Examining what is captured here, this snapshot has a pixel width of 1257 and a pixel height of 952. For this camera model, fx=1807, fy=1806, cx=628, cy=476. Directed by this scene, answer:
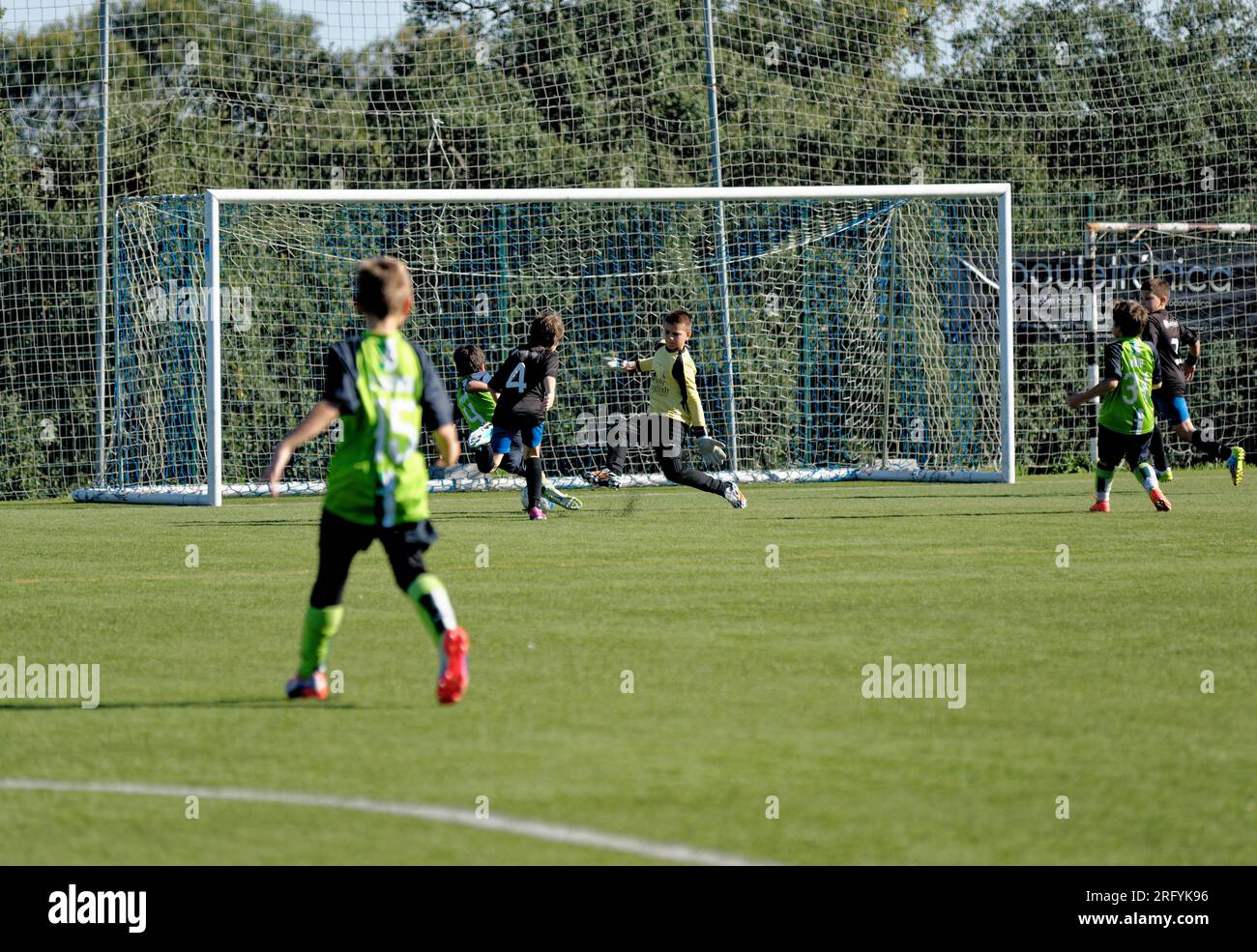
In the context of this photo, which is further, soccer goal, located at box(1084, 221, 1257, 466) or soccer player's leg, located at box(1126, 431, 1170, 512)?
soccer goal, located at box(1084, 221, 1257, 466)

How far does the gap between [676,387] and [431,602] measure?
1230 cm

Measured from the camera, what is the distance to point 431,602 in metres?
7.61

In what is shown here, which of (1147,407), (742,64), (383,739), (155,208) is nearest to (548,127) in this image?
(742,64)

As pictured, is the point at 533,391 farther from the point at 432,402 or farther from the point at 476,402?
the point at 432,402

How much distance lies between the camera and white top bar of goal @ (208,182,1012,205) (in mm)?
21719

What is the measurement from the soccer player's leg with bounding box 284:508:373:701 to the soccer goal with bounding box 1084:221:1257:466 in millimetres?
22285

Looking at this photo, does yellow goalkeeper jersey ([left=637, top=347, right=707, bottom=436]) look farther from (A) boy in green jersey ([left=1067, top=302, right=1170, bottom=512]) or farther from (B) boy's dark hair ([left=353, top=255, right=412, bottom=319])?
(B) boy's dark hair ([left=353, top=255, right=412, bottom=319])

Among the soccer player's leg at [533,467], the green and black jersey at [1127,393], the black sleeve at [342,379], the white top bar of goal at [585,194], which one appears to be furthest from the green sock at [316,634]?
the white top bar of goal at [585,194]

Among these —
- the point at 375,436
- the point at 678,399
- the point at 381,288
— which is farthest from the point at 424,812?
the point at 678,399

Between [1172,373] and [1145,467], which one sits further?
[1172,373]

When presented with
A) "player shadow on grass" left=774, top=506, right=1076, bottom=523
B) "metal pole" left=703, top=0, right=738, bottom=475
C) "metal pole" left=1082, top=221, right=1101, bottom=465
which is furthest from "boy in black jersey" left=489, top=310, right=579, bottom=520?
"metal pole" left=1082, top=221, right=1101, bottom=465

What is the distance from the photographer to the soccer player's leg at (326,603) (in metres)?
7.73

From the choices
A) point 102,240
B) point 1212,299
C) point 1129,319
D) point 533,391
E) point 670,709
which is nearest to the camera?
point 670,709
